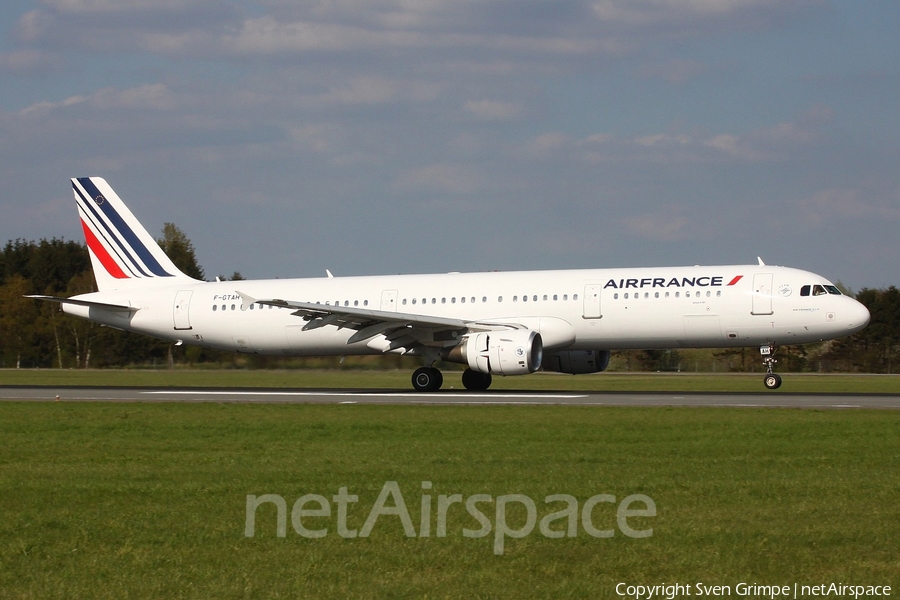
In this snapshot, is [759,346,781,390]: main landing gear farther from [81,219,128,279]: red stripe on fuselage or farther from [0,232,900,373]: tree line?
[0,232,900,373]: tree line

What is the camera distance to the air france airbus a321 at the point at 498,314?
3033 cm

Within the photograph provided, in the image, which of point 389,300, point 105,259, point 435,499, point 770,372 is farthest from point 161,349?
point 435,499

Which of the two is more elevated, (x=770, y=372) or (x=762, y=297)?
(x=762, y=297)

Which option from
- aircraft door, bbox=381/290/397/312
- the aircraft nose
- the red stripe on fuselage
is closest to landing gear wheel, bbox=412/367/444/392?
aircraft door, bbox=381/290/397/312

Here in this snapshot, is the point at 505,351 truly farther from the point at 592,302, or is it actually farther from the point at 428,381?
the point at 428,381

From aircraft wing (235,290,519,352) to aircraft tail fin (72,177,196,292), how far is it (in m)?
8.03

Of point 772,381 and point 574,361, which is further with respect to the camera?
point 574,361

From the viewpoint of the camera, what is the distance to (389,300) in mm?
34625

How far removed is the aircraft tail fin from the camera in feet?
126

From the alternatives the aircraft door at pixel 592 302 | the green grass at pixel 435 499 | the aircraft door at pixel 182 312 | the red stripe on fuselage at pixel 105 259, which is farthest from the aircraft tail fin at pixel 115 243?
the green grass at pixel 435 499

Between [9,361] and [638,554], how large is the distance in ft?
224

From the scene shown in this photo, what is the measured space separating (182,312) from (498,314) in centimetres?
1150

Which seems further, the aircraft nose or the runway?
the aircraft nose

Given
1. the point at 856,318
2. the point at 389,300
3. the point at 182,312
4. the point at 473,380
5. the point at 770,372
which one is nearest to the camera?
the point at 856,318
